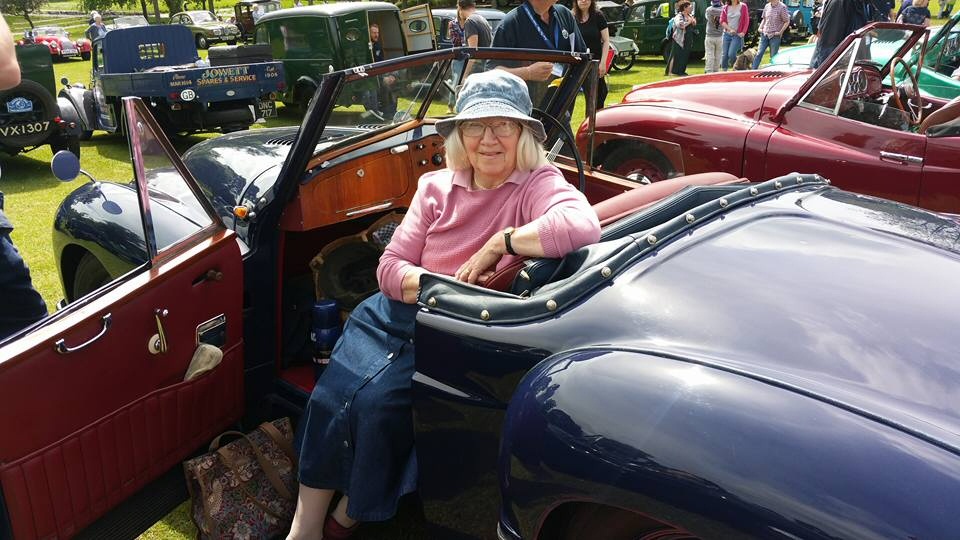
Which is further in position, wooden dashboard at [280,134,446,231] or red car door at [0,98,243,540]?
wooden dashboard at [280,134,446,231]

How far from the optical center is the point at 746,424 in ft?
4.45

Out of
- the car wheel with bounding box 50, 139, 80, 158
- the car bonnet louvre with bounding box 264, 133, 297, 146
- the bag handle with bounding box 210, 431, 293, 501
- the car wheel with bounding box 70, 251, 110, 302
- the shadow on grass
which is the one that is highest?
the car bonnet louvre with bounding box 264, 133, 297, 146

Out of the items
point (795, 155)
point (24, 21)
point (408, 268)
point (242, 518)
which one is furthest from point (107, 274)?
point (24, 21)

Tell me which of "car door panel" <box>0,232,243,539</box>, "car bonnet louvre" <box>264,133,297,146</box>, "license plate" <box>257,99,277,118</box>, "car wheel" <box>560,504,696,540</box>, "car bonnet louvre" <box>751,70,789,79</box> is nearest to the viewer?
"car wheel" <box>560,504,696,540</box>

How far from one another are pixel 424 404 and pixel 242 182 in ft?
5.52

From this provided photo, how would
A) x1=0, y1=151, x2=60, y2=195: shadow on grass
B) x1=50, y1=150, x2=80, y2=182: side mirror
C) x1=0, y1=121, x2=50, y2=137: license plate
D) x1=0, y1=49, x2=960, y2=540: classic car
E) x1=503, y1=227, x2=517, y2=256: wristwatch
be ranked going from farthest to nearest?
x1=0, y1=121, x2=50, y2=137: license plate < x1=0, y1=151, x2=60, y2=195: shadow on grass < x1=50, y1=150, x2=80, y2=182: side mirror < x1=503, y1=227, x2=517, y2=256: wristwatch < x1=0, y1=49, x2=960, y2=540: classic car

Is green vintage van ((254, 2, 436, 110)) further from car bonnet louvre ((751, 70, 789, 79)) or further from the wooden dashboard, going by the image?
the wooden dashboard

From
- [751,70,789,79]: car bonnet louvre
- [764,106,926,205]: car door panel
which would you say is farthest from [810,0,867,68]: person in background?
[764,106,926,205]: car door panel

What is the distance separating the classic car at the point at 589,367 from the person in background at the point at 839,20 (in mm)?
5711

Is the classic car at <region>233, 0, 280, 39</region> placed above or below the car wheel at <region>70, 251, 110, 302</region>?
below

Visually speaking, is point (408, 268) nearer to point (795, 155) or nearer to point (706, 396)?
point (706, 396)

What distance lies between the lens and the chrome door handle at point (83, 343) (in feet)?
6.35

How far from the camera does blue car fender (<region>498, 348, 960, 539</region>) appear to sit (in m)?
1.21

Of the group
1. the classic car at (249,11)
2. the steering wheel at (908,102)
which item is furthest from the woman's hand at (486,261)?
the classic car at (249,11)
